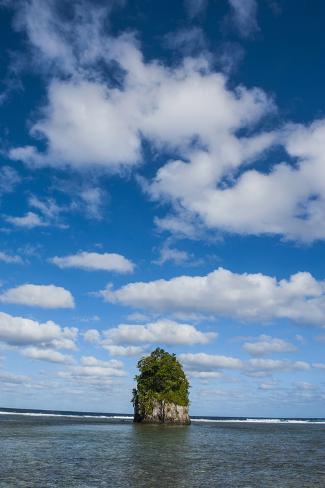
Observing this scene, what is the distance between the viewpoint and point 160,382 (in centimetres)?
11112

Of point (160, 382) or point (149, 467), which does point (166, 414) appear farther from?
point (149, 467)

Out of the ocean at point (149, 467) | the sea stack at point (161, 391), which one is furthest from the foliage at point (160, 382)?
the ocean at point (149, 467)

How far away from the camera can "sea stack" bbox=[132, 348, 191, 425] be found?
110 metres

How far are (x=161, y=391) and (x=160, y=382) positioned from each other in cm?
212

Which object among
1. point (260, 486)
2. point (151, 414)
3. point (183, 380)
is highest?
point (183, 380)

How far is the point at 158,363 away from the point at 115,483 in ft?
282

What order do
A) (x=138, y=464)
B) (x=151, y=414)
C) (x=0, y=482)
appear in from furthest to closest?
(x=151, y=414)
(x=138, y=464)
(x=0, y=482)

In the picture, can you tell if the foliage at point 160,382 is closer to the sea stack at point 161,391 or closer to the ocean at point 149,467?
the sea stack at point 161,391

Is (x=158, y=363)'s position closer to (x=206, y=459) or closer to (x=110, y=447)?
(x=110, y=447)

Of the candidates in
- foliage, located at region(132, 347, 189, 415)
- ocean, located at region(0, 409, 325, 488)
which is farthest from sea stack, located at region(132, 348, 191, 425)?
ocean, located at region(0, 409, 325, 488)

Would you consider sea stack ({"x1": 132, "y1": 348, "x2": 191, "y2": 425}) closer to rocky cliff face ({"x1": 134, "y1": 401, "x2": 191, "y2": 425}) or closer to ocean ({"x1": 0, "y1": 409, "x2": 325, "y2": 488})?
rocky cliff face ({"x1": 134, "y1": 401, "x2": 191, "y2": 425})

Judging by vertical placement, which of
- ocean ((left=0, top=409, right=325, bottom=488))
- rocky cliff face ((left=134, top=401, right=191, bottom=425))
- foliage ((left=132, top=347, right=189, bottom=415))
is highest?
foliage ((left=132, top=347, right=189, bottom=415))

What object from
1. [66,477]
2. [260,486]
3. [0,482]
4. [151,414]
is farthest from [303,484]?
[151,414]

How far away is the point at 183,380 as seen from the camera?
374 feet
